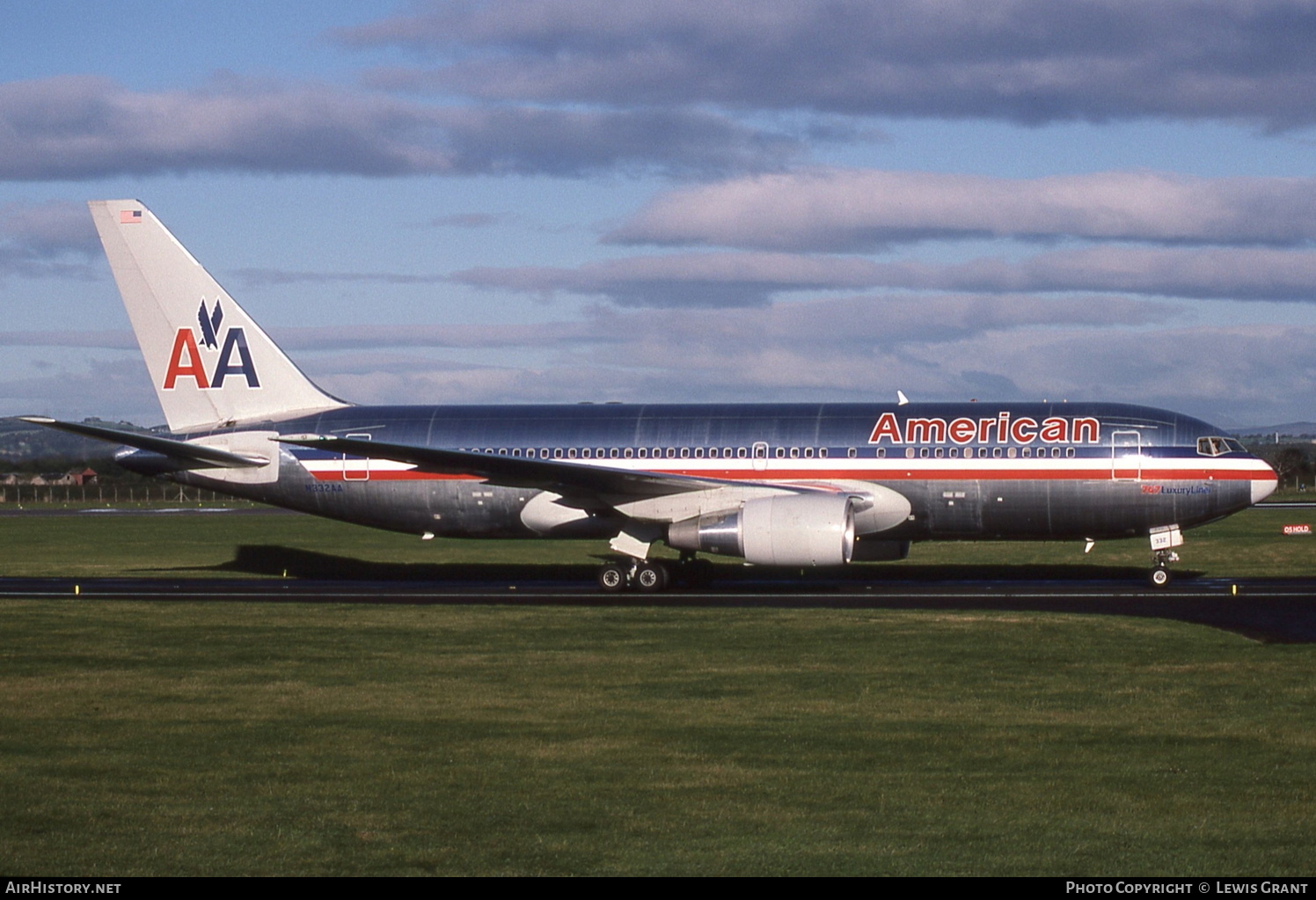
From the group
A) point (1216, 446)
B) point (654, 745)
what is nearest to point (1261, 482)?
point (1216, 446)

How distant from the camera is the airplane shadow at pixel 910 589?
27.2 metres

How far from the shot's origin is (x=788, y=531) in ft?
103

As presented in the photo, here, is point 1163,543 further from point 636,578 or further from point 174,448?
point 174,448

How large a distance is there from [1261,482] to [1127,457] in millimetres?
3112

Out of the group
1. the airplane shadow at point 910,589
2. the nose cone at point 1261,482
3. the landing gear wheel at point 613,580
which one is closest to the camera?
the airplane shadow at point 910,589

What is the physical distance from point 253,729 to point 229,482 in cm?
2339

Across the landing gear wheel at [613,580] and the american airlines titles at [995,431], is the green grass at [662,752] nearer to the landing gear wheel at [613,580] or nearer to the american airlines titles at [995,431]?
the landing gear wheel at [613,580]

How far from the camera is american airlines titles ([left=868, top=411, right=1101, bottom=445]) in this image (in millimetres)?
33875

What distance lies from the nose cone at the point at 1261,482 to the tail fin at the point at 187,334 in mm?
23928

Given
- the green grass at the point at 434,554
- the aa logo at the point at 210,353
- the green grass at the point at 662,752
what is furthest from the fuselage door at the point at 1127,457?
the aa logo at the point at 210,353

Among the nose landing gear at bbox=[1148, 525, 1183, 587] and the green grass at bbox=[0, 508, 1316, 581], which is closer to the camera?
the nose landing gear at bbox=[1148, 525, 1183, 587]

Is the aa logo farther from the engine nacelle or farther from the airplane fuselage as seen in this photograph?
the engine nacelle

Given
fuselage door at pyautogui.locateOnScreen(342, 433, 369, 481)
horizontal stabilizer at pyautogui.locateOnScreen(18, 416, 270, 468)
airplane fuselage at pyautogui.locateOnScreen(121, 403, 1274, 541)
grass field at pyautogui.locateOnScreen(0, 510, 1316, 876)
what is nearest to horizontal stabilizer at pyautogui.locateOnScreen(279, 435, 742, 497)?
airplane fuselage at pyautogui.locateOnScreen(121, 403, 1274, 541)

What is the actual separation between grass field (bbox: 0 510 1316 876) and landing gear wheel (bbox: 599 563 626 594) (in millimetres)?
7052
